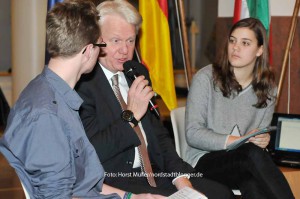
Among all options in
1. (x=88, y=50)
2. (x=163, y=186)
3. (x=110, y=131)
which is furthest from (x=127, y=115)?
(x=88, y=50)

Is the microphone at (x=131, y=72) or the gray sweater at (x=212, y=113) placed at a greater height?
the microphone at (x=131, y=72)

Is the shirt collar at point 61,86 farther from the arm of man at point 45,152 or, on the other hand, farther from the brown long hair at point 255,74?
the brown long hair at point 255,74

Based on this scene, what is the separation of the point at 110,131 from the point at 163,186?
1.41 feet

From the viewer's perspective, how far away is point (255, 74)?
3406 millimetres

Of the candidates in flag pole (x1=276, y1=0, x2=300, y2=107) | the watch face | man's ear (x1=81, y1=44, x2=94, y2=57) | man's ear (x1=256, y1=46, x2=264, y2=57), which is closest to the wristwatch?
the watch face

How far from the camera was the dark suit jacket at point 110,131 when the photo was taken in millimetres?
2533

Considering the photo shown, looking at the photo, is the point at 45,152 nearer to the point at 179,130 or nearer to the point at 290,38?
the point at 179,130

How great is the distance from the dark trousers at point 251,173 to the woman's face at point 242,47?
60 centimetres

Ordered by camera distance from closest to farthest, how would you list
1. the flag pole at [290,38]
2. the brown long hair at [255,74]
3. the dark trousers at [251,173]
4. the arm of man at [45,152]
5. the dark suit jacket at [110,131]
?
the arm of man at [45,152] < the dark suit jacket at [110,131] < the dark trousers at [251,173] < the brown long hair at [255,74] < the flag pole at [290,38]

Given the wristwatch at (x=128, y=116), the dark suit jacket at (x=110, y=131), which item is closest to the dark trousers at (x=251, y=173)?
the dark suit jacket at (x=110, y=131)

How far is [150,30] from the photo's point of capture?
163 inches

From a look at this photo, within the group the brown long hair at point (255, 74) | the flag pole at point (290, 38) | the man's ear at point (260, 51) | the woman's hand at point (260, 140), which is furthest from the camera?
the flag pole at point (290, 38)

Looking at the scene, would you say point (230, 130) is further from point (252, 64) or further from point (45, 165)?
point (45, 165)

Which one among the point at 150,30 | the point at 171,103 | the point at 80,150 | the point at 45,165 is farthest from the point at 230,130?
the point at 45,165
